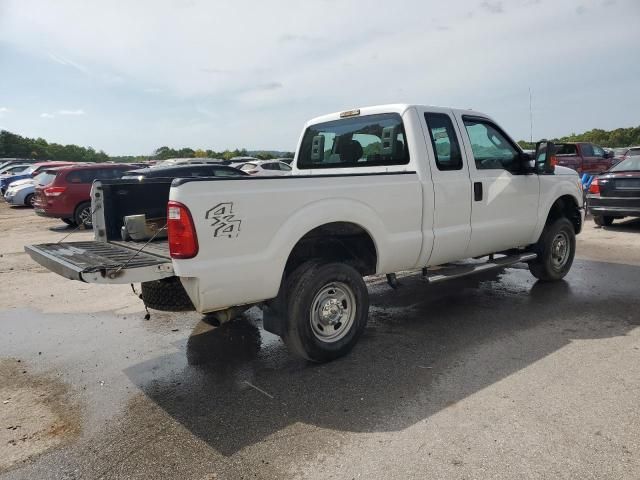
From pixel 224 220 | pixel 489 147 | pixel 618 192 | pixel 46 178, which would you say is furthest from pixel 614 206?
pixel 46 178

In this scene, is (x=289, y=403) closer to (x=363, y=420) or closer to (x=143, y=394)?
(x=363, y=420)

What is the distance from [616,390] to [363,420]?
5.95ft

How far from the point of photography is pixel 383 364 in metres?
3.98

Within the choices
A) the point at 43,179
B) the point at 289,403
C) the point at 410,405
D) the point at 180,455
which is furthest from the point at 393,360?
the point at 43,179

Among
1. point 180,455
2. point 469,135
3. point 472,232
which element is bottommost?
point 180,455

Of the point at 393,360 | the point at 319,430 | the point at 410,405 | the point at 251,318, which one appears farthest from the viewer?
the point at 251,318

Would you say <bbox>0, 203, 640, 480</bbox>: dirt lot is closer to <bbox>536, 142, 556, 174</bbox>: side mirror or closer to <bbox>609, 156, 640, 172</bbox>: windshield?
<bbox>536, 142, 556, 174</bbox>: side mirror

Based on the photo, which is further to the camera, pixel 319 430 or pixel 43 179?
pixel 43 179

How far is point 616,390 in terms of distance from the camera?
3404 millimetres

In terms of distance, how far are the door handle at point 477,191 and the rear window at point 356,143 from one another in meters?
0.87

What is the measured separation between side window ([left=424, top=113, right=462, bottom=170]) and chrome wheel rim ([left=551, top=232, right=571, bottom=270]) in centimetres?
226

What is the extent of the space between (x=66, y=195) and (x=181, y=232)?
36.5 feet

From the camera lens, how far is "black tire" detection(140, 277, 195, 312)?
356 centimetres

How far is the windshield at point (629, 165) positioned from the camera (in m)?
9.93
